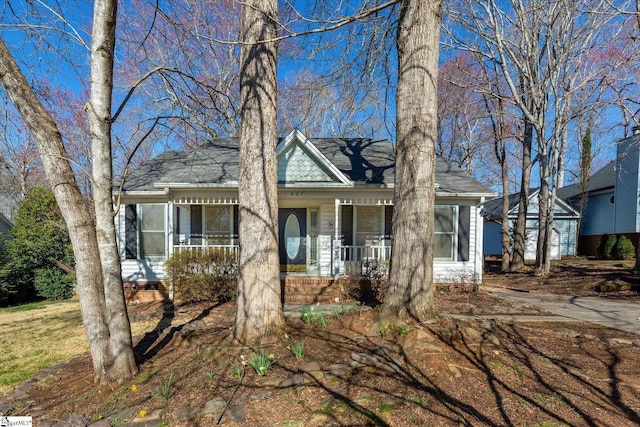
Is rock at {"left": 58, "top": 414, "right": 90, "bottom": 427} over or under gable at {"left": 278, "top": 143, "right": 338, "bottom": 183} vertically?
under

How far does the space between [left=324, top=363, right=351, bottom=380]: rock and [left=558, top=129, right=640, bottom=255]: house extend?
18.4m

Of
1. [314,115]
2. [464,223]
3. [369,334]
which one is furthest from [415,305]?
[314,115]

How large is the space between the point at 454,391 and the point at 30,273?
12642 millimetres

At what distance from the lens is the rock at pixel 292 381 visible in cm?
321

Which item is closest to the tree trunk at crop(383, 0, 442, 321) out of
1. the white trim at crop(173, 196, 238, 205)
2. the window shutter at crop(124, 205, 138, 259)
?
the white trim at crop(173, 196, 238, 205)

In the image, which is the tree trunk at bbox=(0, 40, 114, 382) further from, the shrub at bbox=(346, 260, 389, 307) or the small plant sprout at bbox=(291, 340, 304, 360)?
the shrub at bbox=(346, 260, 389, 307)

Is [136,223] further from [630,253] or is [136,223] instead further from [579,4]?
[630,253]

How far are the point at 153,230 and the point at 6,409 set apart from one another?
20.3ft

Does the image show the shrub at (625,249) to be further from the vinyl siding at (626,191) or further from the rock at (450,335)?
the rock at (450,335)

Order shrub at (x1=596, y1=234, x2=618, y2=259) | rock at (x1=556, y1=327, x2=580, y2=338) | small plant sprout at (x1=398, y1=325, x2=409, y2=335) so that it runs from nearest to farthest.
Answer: small plant sprout at (x1=398, y1=325, x2=409, y2=335)
rock at (x1=556, y1=327, x2=580, y2=338)
shrub at (x1=596, y1=234, x2=618, y2=259)

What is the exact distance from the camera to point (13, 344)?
5.60 metres

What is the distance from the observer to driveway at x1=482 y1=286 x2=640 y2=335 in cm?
530

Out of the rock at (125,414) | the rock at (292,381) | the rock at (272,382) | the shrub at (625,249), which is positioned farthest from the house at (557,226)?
the rock at (125,414)

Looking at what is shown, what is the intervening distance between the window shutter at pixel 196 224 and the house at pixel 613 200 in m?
18.4
